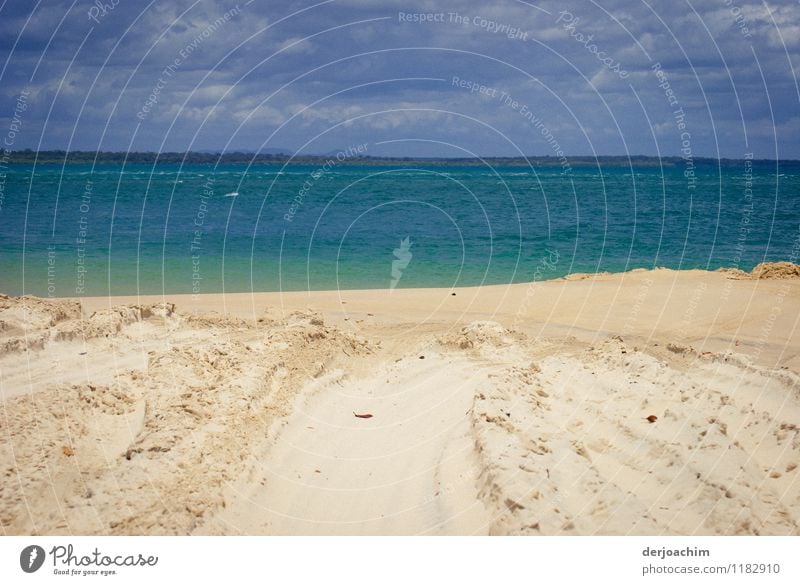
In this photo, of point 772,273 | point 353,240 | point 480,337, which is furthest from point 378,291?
point 353,240

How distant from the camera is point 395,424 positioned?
923cm

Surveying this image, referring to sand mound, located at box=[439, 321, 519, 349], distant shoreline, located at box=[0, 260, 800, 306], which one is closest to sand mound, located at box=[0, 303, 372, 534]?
sand mound, located at box=[439, 321, 519, 349]

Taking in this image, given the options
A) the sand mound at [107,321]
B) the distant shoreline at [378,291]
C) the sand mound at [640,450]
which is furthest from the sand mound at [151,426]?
the distant shoreline at [378,291]

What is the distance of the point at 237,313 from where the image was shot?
14922 mm

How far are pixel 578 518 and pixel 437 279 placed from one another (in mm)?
15240

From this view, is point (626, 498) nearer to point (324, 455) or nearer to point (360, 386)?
point (324, 455)

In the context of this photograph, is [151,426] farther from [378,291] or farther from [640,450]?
[378,291]

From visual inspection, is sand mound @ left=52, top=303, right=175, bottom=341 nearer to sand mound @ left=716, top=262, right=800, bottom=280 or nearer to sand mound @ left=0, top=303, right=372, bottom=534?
sand mound @ left=0, top=303, right=372, bottom=534
